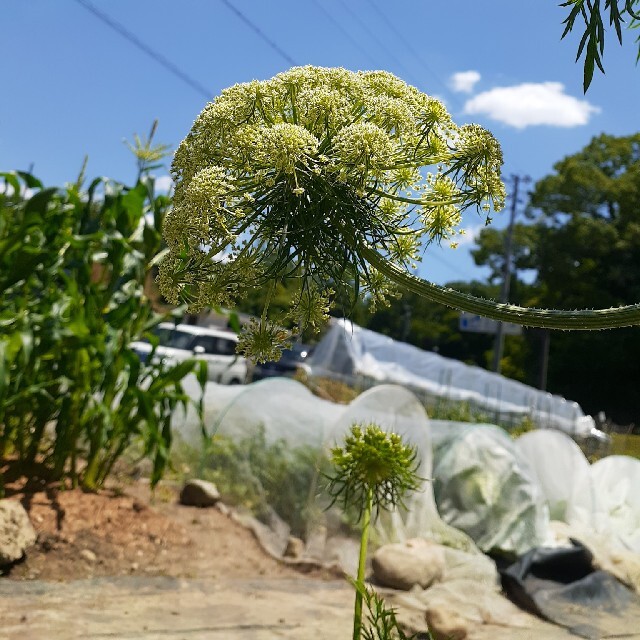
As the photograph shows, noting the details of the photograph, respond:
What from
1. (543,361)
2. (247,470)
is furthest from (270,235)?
(543,361)

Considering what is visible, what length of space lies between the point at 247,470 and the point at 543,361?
23.5 meters

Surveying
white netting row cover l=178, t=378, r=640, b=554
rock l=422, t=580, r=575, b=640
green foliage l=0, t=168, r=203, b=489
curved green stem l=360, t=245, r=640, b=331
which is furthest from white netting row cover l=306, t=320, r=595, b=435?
curved green stem l=360, t=245, r=640, b=331

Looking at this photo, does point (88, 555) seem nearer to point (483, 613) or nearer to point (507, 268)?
point (483, 613)

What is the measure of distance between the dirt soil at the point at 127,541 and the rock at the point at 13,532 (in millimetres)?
108

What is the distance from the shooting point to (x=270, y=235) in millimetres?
1025

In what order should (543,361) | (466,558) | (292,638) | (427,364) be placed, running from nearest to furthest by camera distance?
(292,638) → (466,558) → (427,364) → (543,361)

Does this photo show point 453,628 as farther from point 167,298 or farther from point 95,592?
point 167,298

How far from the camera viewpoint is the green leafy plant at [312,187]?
949mm

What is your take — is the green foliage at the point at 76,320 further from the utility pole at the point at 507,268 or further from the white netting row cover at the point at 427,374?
the utility pole at the point at 507,268

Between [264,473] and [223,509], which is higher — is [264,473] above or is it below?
above

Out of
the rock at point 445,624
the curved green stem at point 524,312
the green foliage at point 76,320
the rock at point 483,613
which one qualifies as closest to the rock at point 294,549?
the rock at point 483,613

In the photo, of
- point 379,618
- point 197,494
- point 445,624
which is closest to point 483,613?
point 445,624

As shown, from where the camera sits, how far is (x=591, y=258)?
85.3ft

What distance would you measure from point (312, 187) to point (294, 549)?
427 centimetres
